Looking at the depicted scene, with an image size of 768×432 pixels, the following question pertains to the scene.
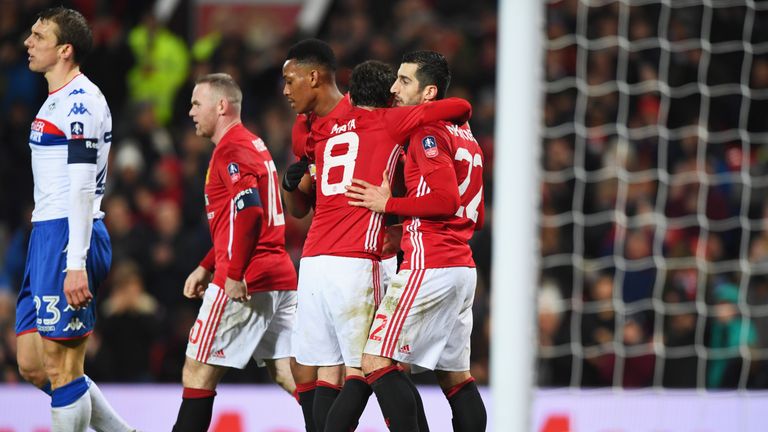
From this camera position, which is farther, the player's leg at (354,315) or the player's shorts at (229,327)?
the player's shorts at (229,327)

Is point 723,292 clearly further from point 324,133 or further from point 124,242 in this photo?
point 124,242

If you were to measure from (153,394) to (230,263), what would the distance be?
2771mm

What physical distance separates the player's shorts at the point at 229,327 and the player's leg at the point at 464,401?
88 cm

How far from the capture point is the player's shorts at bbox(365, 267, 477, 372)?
4422mm

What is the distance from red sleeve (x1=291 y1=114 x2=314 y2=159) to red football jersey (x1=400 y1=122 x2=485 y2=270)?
0.55 metres

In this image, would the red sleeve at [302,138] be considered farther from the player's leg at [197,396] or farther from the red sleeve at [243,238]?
the player's leg at [197,396]

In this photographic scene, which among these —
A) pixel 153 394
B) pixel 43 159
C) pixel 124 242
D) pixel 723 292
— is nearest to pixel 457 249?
pixel 43 159

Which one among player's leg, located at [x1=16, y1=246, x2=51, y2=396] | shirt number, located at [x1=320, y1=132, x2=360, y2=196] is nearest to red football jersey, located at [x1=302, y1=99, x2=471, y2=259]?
shirt number, located at [x1=320, y1=132, x2=360, y2=196]

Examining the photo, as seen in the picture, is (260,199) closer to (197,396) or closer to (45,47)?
(197,396)

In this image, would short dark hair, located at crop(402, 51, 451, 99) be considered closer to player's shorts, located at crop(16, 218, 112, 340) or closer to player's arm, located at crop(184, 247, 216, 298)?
player's arm, located at crop(184, 247, 216, 298)

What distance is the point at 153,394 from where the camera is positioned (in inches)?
286

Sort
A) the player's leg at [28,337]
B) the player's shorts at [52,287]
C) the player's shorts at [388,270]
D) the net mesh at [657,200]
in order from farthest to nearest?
the net mesh at [657,200] < the player's shorts at [388,270] < the player's leg at [28,337] < the player's shorts at [52,287]

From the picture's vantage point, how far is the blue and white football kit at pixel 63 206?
461 cm

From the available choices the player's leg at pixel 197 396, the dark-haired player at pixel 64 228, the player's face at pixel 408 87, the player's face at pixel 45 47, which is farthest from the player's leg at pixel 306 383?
the player's face at pixel 45 47
